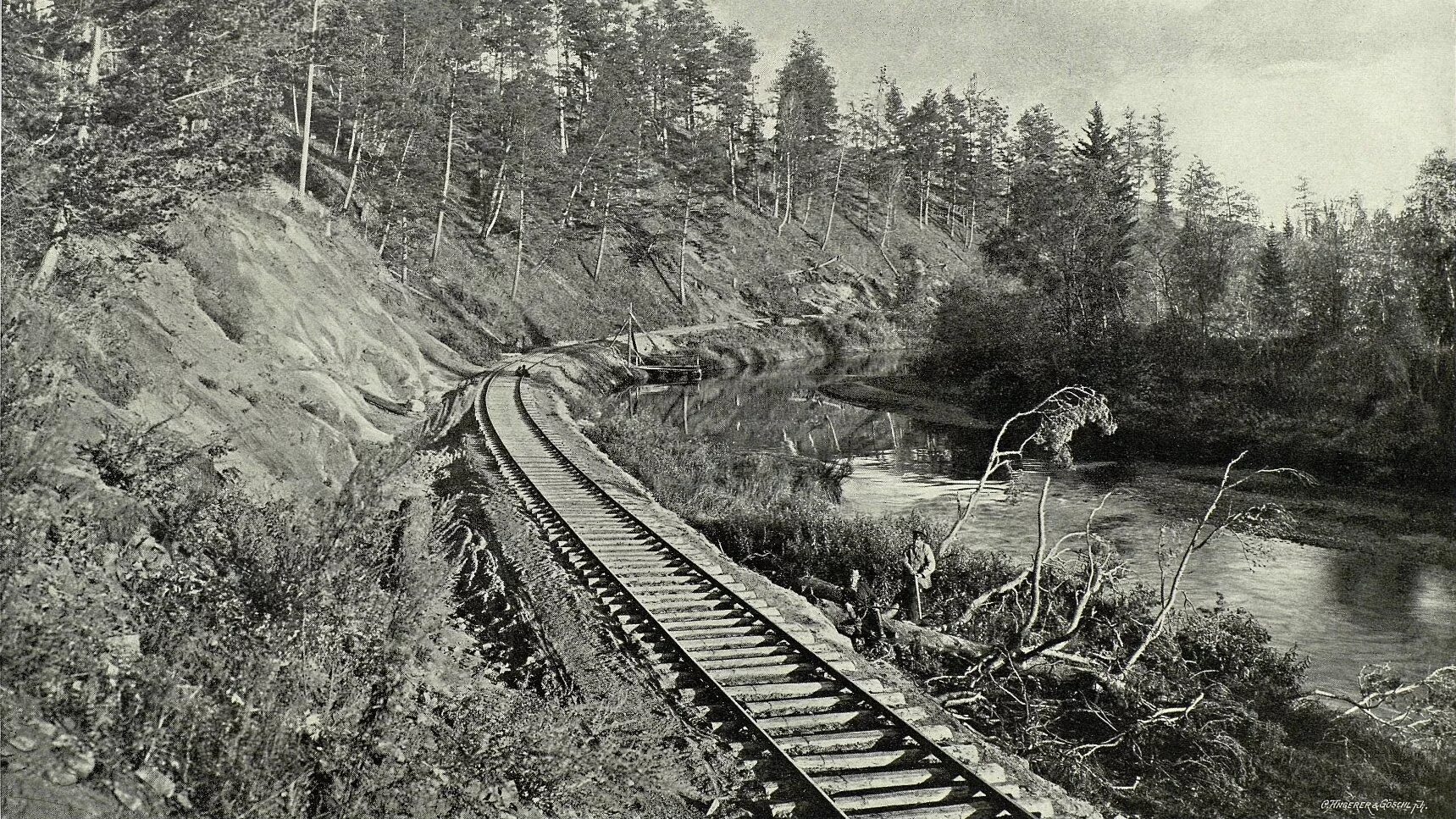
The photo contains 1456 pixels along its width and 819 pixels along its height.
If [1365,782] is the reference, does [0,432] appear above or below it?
above

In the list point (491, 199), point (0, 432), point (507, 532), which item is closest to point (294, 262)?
point (507, 532)

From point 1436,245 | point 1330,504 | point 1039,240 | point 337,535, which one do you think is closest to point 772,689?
point 337,535

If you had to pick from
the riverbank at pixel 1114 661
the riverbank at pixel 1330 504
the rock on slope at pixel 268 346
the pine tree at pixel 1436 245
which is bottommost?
the riverbank at pixel 1114 661

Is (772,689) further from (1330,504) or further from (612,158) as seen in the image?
(612,158)

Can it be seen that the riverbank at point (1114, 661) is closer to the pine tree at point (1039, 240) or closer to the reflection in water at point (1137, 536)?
the reflection in water at point (1137, 536)

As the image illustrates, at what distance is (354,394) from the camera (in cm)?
1927

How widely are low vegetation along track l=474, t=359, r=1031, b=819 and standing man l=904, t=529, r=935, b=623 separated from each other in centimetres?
303

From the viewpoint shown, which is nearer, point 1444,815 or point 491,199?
point 1444,815

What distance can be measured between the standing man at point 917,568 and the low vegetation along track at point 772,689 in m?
3.03

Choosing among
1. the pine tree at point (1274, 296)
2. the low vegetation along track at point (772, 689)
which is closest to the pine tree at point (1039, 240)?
the pine tree at point (1274, 296)

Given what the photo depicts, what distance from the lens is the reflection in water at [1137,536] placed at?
1317cm

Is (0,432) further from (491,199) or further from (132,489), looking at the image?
(491,199)

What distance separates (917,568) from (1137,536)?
7.76 m

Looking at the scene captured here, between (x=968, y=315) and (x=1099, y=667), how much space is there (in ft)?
120
